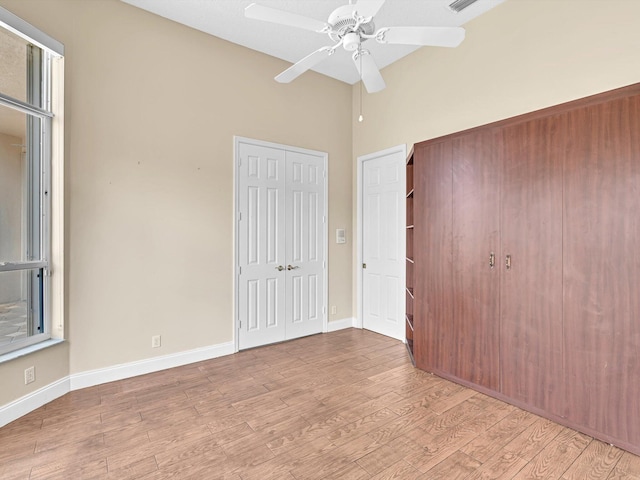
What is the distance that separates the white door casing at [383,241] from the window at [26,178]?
3543 millimetres

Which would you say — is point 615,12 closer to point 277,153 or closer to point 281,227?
point 277,153

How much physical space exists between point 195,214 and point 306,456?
8.49ft

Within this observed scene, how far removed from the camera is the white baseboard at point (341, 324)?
15.3ft

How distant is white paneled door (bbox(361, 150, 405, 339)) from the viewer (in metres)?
4.21

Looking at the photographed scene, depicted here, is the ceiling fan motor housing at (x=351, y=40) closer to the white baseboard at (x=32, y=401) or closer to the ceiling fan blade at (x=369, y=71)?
the ceiling fan blade at (x=369, y=71)

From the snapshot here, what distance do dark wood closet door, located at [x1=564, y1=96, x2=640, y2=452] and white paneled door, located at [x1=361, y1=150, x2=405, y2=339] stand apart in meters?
2.02

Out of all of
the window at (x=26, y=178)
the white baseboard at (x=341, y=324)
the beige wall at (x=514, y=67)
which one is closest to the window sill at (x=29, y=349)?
the window at (x=26, y=178)

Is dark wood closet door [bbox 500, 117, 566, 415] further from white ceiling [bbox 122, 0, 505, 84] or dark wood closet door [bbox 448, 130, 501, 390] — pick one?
white ceiling [bbox 122, 0, 505, 84]

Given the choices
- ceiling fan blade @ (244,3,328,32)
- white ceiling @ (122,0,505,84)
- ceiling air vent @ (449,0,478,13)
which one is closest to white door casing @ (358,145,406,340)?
white ceiling @ (122,0,505,84)

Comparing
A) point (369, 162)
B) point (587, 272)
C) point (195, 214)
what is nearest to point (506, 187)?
point (587, 272)

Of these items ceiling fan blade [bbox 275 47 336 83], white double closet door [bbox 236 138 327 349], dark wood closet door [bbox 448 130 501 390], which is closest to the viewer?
ceiling fan blade [bbox 275 47 336 83]

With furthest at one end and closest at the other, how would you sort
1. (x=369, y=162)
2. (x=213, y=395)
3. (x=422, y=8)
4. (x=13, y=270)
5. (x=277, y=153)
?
(x=369, y=162) < (x=277, y=153) < (x=422, y=8) < (x=213, y=395) < (x=13, y=270)

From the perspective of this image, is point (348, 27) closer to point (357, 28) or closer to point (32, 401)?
point (357, 28)

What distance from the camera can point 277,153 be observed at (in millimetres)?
4141
